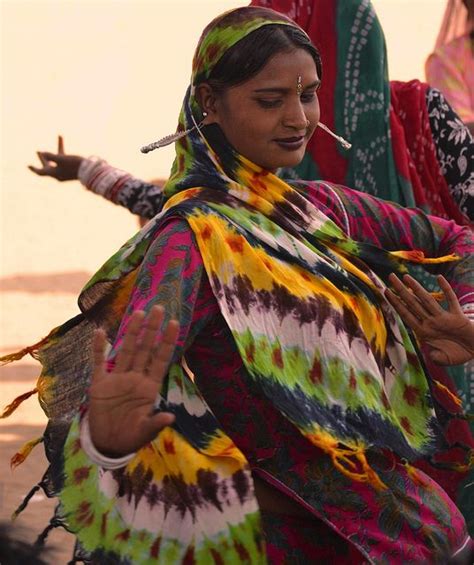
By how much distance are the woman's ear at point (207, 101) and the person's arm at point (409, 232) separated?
1.33ft

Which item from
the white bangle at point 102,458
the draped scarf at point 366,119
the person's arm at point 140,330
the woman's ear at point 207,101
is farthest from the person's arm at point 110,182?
the white bangle at point 102,458

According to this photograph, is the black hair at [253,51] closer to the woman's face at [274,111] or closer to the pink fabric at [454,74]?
the woman's face at [274,111]

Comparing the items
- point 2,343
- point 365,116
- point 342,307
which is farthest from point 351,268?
point 2,343

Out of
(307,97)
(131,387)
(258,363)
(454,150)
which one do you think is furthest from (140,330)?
(454,150)

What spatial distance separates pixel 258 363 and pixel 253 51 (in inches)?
27.5

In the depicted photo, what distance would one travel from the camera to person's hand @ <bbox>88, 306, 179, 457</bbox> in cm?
297

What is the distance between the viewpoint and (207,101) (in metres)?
3.65

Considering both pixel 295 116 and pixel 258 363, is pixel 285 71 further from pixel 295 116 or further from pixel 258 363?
pixel 258 363

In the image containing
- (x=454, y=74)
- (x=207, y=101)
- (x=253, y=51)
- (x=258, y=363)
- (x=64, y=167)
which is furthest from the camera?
(x=454, y=74)

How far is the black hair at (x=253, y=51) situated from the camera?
11.6ft

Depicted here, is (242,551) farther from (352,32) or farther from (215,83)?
(352,32)

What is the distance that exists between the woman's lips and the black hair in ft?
0.52

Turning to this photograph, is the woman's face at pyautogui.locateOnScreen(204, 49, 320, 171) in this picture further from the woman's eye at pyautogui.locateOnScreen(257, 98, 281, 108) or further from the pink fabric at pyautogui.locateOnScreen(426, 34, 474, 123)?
the pink fabric at pyautogui.locateOnScreen(426, 34, 474, 123)

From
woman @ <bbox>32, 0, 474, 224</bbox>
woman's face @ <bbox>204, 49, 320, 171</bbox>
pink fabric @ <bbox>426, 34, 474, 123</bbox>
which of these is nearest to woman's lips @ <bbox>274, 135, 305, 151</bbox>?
woman's face @ <bbox>204, 49, 320, 171</bbox>
